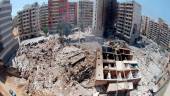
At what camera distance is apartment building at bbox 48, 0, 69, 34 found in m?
4.00

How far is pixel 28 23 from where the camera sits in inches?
145

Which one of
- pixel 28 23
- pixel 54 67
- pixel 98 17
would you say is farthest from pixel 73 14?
pixel 54 67

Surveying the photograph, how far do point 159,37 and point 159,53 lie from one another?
0.19 m

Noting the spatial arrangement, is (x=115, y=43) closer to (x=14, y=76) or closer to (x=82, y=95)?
(x=82, y=95)

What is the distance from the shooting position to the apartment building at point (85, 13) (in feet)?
11.5

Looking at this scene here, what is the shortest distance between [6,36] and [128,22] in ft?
5.57

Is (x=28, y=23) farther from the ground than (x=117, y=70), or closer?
farther from the ground

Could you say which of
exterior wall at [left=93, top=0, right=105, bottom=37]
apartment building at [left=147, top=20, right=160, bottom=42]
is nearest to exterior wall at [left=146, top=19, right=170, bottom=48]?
apartment building at [left=147, top=20, right=160, bottom=42]

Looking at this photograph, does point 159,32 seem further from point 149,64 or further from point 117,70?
point 117,70

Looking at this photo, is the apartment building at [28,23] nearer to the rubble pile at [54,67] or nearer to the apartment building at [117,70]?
the rubble pile at [54,67]

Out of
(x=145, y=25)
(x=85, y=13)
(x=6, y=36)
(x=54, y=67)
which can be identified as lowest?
(x=54, y=67)

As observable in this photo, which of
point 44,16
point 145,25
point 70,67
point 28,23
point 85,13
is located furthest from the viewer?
point 44,16

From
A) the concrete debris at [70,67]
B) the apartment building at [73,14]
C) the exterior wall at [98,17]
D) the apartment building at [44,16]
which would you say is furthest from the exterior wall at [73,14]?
the exterior wall at [98,17]

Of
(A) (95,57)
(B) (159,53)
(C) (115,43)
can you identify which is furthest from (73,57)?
(B) (159,53)
